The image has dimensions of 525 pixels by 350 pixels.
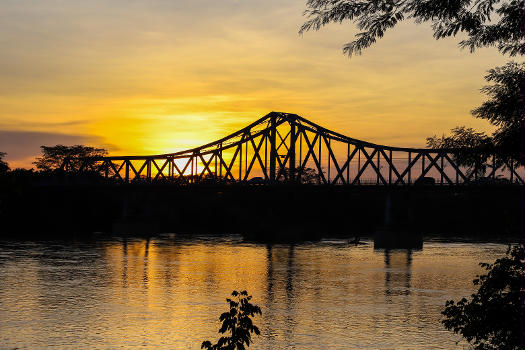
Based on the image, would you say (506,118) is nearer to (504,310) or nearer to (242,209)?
(504,310)

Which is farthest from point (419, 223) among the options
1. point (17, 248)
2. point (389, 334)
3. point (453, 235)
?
point (389, 334)

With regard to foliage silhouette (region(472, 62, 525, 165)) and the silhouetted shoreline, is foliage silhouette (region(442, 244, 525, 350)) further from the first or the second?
the silhouetted shoreline

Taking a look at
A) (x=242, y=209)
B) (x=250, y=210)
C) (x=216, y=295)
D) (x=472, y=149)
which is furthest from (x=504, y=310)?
(x=242, y=209)

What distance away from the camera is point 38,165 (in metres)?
186

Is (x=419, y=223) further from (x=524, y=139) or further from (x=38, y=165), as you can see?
(x=524, y=139)

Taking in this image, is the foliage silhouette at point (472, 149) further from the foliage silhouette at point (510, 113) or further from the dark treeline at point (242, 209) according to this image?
the dark treeline at point (242, 209)

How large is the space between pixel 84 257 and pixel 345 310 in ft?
126

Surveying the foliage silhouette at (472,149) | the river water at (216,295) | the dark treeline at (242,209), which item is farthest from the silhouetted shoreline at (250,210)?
the foliage silhouette at (472,149)

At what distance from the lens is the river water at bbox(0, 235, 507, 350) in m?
31.2

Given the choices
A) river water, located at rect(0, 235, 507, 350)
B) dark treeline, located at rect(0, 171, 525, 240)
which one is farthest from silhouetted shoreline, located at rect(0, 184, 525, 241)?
river water, located at rect(0, 235, 507, 350)

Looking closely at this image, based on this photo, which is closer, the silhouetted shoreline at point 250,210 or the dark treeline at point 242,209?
the silhouetted shoreline at point 250,210

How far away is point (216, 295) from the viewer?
45.4 m

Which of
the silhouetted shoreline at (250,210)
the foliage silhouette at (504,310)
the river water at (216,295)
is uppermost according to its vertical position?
the silhouetted shoreline at (250,210)

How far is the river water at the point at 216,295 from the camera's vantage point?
3116cm
